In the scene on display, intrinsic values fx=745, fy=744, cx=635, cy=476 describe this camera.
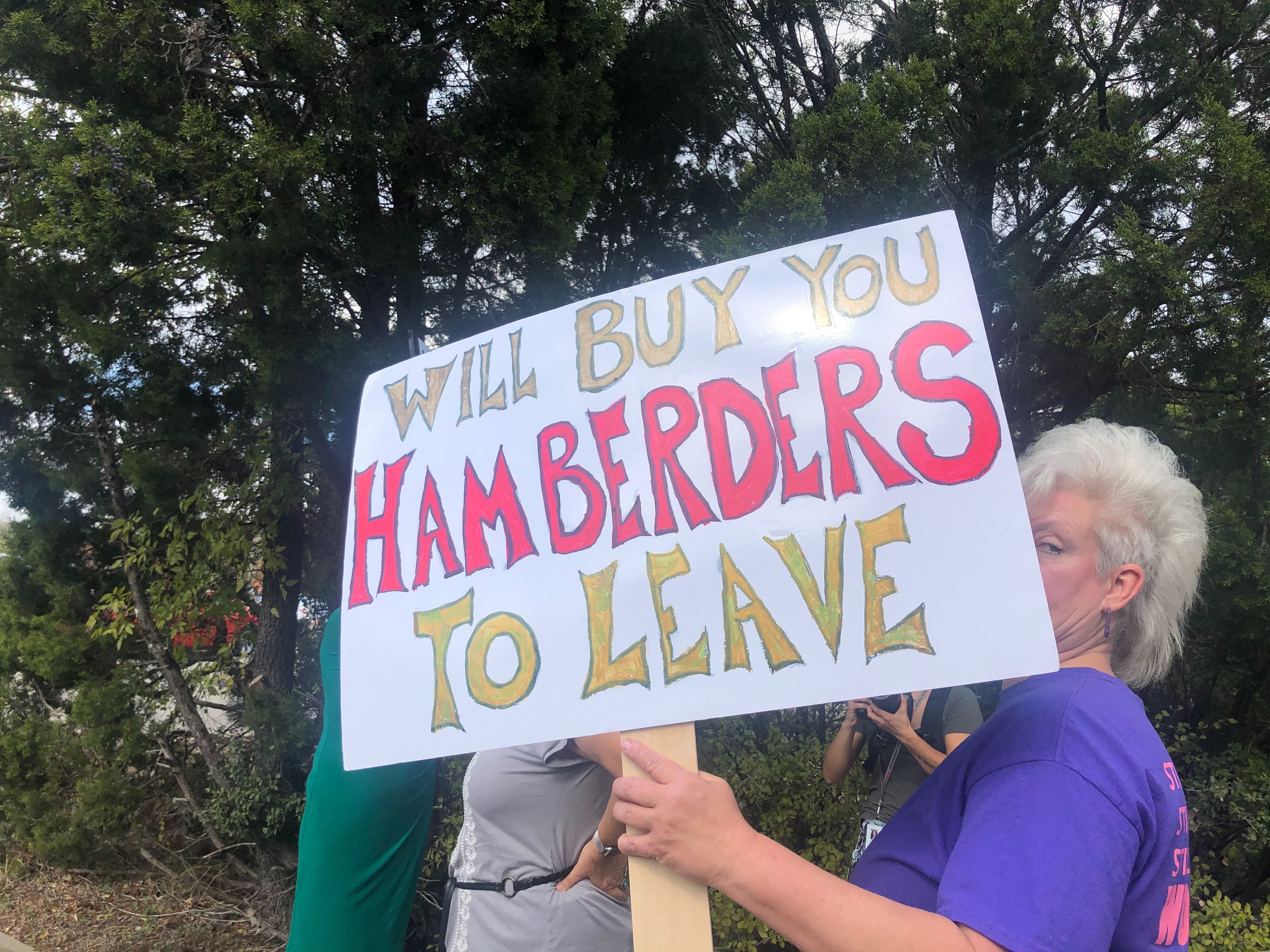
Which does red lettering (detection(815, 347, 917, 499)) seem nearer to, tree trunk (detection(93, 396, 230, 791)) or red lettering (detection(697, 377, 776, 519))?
red lettering (detection(697, 377, 776, 519))

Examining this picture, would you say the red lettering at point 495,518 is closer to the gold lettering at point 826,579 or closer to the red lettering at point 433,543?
the red lettering at point 433,543

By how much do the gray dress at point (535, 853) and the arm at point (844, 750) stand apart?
4.41 ft

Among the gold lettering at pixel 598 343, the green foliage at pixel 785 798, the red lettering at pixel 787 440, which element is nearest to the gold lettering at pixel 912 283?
the red lettering at pixel 787 440

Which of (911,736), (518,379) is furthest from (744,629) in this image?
(911,736)

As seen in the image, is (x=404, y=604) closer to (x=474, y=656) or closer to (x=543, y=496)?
(x=474, y=656)

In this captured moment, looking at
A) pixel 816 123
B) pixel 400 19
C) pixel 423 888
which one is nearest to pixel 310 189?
pixel 400 19

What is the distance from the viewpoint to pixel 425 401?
1362 mm

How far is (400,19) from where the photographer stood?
3.14 meters

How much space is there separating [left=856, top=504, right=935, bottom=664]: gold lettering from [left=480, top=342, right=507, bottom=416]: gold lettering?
2.06 feet

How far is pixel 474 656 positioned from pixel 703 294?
26.4 inches

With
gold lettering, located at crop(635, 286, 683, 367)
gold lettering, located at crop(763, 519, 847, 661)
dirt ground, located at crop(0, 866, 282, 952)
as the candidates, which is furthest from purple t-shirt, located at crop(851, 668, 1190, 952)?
dirt ground, located at crop(0, 866, 282, 952)

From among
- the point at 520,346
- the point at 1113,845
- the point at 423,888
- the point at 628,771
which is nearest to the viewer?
the point at 1113,845

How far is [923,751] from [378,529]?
1779 millimetres

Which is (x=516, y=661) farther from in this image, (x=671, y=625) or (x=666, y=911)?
(x=666, y=911)
